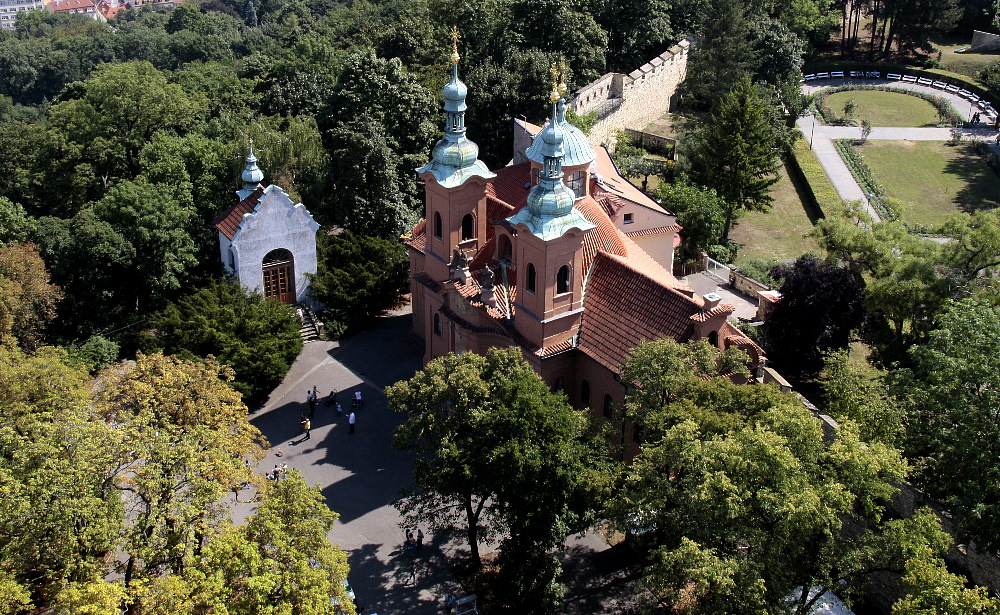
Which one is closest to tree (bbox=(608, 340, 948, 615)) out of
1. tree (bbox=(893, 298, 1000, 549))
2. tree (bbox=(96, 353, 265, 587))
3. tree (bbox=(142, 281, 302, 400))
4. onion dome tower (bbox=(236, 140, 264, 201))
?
tree (bbox=(893, 298, 1000, 549))

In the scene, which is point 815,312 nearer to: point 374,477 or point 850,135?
point 374,477

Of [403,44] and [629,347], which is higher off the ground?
[403,44]

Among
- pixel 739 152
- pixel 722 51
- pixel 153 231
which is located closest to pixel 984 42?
pixel 722 51

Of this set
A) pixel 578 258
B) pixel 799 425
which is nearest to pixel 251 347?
pixel 578 258

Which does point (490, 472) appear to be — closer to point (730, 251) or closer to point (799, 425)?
point (799, 425)

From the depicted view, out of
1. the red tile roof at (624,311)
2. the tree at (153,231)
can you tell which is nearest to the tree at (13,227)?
the tree at (153,231)

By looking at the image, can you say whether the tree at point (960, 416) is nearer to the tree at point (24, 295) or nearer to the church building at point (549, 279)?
the church building at point (549, 279)

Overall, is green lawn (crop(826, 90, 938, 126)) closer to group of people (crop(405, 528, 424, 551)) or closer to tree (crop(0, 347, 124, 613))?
group of people (crop(405, 528, 424, 551))

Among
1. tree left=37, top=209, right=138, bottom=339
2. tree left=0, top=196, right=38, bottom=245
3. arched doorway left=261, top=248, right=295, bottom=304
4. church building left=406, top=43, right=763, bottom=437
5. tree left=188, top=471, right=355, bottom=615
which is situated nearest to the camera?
tree left=188, top=471, right=355, bottom=615
